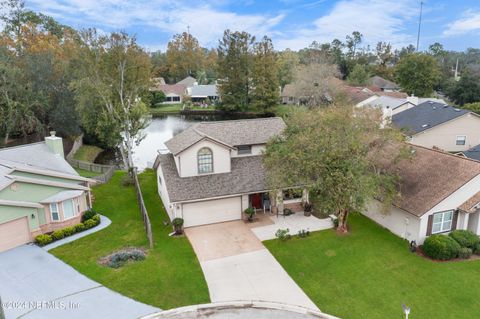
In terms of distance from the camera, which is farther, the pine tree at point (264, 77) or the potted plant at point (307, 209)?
the pine tree at point (264, 77)

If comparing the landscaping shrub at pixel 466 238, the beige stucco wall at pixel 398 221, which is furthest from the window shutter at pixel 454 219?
the beige stucco wall at pixel 398 221

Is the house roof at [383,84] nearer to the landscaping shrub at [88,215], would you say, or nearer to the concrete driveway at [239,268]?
the concrete driveway at [239,268]

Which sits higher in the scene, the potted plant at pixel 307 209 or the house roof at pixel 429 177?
the house roof at pixel 429 177

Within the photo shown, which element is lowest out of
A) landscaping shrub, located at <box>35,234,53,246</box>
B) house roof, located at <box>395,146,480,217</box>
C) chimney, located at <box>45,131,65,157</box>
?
landscaping shrub, located at <box>35,234,53,246</box>

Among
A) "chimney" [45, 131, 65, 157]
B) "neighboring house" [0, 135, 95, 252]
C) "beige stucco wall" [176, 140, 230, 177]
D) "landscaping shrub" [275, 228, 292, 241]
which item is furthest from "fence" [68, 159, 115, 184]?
"landscaping shrub" [275, 228, 292, 241]

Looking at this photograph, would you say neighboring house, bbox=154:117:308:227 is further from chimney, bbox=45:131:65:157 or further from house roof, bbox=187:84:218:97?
house roof, bbox=187:84:218:97

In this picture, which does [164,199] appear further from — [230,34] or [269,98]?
[230,34]
